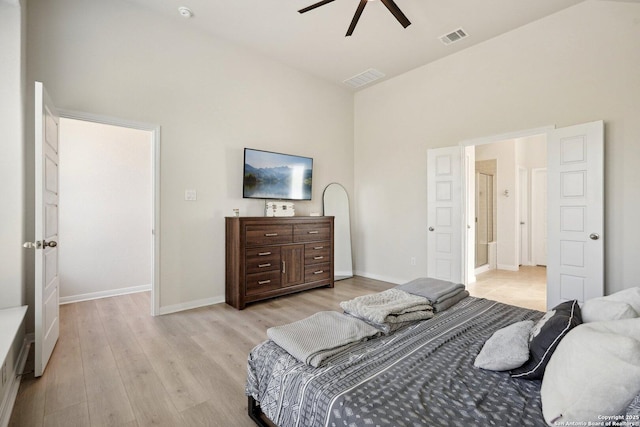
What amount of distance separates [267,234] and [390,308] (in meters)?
2.21

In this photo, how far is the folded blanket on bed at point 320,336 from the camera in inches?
52.9

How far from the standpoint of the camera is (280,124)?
14.1 ft

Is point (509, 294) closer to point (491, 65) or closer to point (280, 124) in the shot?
point (491, 65)

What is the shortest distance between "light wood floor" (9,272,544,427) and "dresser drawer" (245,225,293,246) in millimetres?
759

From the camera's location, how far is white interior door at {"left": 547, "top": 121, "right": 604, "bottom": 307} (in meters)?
2.92

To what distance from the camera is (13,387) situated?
1844 millimetres

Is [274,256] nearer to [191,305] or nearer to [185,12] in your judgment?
[191,305]

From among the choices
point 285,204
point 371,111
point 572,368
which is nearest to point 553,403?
point 572,368

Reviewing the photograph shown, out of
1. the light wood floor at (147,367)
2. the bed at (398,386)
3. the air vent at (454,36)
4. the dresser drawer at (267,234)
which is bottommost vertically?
the light wood floor at (147,367)

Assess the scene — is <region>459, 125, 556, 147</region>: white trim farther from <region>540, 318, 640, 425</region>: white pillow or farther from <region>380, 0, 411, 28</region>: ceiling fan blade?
<region>540, 318, 640, 425</region>: white pillow

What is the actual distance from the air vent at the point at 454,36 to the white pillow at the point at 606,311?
3.38m

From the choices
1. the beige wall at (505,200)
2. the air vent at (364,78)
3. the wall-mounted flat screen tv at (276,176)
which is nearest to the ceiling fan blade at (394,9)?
the air vent at (364,78)

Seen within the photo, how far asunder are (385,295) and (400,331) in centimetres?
40

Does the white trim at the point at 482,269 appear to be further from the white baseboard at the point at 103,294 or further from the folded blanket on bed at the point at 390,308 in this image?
the white baseboard at the point at 103,294
